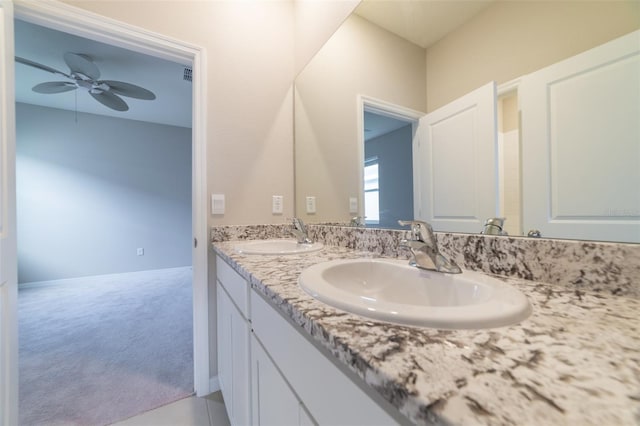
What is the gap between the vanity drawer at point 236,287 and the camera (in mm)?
765

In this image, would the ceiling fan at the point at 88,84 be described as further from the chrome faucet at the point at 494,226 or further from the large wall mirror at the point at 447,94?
the chrome faucet at the point at 494,226

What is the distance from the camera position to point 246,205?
148 cm

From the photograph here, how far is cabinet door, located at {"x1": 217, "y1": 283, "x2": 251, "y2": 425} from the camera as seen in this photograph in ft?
2.50

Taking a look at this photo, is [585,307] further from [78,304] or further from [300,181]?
[78,304]

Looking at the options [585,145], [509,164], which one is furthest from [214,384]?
[585,145]

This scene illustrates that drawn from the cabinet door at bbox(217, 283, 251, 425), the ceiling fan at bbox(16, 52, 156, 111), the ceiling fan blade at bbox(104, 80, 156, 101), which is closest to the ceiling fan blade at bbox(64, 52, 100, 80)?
the ceiling fan at bbox(16, 52, 156, 111)

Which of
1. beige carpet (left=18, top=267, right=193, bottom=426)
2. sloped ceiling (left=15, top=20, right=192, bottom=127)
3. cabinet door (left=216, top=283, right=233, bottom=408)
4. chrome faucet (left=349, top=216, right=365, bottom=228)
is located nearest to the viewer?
cabinet door (left=216, top=283, right=233, bottom=408)

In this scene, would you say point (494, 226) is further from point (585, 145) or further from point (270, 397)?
point (270, 397)

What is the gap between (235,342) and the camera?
0.89 meters

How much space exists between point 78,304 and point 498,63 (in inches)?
153

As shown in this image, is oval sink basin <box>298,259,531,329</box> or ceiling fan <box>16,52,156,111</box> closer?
oval sink basin <box>298,259,531,329</box>

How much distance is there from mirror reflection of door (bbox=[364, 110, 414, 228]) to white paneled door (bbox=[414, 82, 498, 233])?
0.05 metres

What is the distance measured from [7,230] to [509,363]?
1.60 metres

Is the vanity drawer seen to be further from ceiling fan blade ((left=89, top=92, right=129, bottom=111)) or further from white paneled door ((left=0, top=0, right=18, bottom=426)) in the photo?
ceiling fan blade ((left=89, top=92, right=129, bottom=111))
